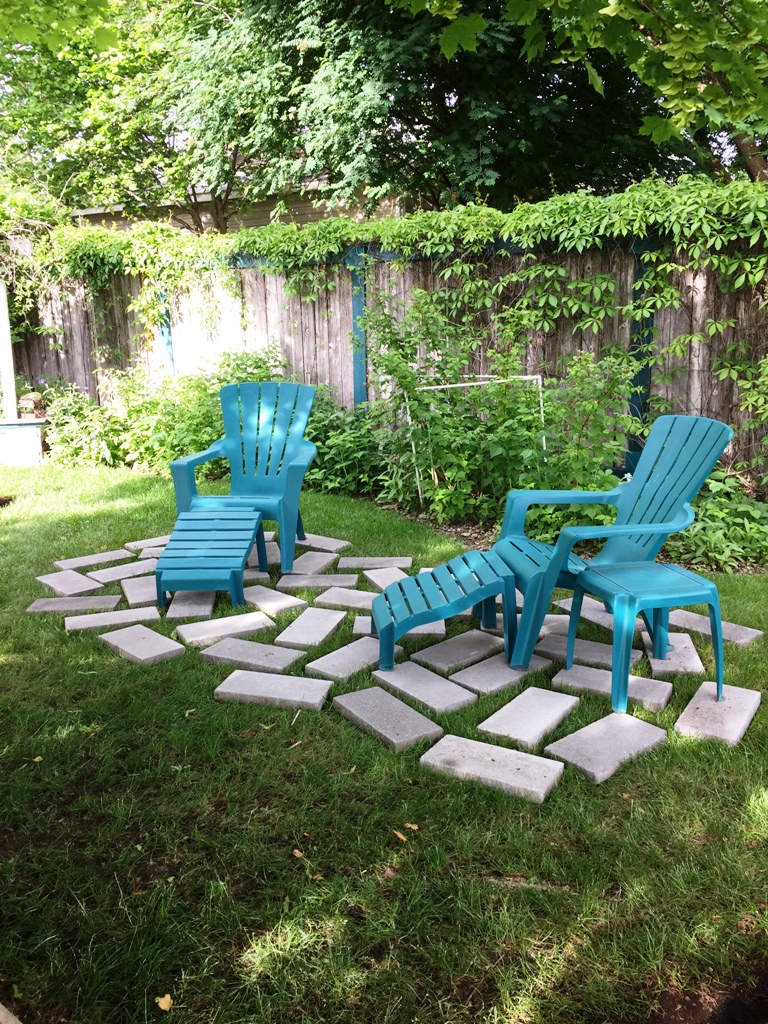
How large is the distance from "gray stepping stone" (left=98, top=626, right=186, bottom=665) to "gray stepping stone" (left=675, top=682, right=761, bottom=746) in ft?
6.83

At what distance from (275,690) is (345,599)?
102 centimetres

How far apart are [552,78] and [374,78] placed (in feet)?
7.79

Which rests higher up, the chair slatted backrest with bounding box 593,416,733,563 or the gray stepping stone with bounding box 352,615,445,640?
the chair slatted backrest with bounding box 593,416,733,563

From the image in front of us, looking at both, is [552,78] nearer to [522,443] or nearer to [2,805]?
[522,443]

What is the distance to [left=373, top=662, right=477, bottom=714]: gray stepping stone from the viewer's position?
282 cm

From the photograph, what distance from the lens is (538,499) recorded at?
136 inches

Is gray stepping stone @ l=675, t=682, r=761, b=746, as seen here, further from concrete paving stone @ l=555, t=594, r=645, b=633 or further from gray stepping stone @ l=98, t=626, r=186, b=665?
gray stepping stone @ l=98, t=626, r=186, b=665

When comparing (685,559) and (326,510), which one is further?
(326,510)

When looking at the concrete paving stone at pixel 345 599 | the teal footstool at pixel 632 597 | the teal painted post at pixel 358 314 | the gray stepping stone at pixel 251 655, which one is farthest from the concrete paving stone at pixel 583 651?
the teal painted post at pixel 358 314

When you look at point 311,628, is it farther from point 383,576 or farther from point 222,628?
point 383,576

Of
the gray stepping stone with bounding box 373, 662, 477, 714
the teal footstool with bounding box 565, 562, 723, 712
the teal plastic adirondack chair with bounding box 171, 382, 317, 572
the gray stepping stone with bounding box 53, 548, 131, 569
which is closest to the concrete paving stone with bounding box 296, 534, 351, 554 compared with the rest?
the teal plastic adirondack chair with bounding box 171, 382, 317, 572

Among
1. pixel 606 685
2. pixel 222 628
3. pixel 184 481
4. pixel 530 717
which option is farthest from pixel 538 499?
pixel 184 481

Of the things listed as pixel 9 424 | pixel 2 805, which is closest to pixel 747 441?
pixel 2 805

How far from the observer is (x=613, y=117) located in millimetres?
10188
